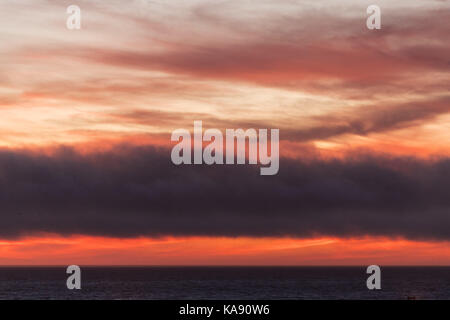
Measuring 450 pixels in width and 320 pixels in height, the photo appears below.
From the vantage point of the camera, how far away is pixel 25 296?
155000mm

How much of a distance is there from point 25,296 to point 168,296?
32394mm
